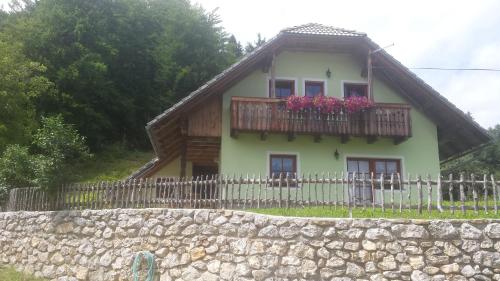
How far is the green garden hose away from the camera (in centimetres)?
977

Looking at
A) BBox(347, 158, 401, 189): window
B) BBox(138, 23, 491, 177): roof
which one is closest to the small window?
BBox(138, 23, 491, 177): roof

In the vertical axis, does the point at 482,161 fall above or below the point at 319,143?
above

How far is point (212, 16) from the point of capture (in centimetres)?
3788

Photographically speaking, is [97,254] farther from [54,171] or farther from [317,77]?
[317,77]

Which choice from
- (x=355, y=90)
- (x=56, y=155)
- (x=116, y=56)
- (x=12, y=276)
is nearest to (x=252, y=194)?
(x=56, y=155)

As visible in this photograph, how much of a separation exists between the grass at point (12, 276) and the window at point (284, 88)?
366 inches

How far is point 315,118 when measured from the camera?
15141 millimetres

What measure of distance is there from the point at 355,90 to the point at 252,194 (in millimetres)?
8136

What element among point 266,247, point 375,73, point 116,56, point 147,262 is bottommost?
point 147,262

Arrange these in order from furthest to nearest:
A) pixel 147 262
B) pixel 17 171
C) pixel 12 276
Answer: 1. pixel 17 171
2. pixel 12 276
3. pixel 147 262

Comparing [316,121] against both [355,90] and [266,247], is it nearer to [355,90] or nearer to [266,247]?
[355,90]

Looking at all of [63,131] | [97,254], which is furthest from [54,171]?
[97,254]

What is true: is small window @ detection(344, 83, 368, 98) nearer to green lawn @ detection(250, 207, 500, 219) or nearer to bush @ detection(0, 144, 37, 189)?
green lawn @ detection(250, 207, 500, 219)

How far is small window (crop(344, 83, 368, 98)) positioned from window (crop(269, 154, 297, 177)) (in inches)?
121
